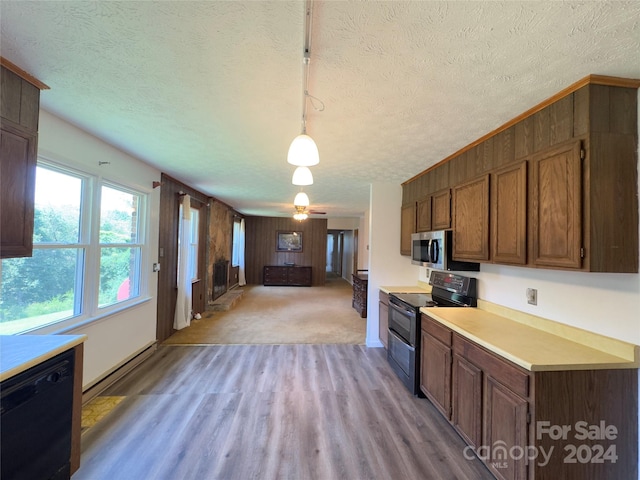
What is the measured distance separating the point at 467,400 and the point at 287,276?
792cm

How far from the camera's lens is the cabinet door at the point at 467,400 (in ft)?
6.02

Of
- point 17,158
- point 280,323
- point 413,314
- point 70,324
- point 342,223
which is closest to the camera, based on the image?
point 17,158

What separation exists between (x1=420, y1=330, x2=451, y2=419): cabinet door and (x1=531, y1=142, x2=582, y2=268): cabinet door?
40.4 inches

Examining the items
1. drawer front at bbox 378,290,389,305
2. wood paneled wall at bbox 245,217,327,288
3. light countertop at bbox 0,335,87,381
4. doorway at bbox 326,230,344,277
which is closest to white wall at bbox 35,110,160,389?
light countertop at bbox 0,335,87,381

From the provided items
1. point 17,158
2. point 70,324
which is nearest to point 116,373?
point 70,324

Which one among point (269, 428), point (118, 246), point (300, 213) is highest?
point (300, 213)

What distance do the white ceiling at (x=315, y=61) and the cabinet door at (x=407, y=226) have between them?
59.3 inches

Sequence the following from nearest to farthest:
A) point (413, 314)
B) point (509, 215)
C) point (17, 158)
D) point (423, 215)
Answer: point (17, 158)
point (509, 215)
point (413, 314)
point (423, 215)

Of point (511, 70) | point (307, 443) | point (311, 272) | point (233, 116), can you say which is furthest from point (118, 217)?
point (311, 272)

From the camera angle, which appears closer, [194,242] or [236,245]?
[194,242]

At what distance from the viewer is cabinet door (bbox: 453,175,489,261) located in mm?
2346

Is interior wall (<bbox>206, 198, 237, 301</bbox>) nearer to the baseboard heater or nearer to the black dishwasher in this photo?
the baseboard heater

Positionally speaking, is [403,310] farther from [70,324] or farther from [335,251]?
[335,251]

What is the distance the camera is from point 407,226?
156 inches
